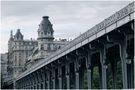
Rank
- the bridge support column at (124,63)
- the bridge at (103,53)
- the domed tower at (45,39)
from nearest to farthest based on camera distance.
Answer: the bridge at (103,53), the bridge support column at (124,63), the domed tower at (45,39)

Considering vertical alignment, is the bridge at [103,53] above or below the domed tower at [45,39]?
below

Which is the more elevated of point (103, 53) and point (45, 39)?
point (45, 39)

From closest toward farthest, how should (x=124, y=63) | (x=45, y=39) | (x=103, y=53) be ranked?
(x=124, y=63), (x=103, y=53), (x=45, y=39)

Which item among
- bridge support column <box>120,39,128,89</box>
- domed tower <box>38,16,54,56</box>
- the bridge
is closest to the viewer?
the bridge

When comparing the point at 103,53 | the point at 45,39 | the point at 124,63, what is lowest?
the point at 124,63

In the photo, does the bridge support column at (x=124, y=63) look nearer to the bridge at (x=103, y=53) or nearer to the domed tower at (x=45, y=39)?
Result: the bridge at (x=103, y=53)

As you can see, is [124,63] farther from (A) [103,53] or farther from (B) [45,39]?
(B) [45,39]

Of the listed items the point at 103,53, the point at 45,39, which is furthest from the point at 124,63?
the point at 45,39

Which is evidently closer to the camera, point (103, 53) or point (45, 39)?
point (103, 53)

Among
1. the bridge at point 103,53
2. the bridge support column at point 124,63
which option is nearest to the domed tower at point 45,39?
the bridge at point 103,53

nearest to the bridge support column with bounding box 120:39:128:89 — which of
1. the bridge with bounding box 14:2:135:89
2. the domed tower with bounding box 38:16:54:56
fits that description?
the bridge with bounding box 14:2:135:89

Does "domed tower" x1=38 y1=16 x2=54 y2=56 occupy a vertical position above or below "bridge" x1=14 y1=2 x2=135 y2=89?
above

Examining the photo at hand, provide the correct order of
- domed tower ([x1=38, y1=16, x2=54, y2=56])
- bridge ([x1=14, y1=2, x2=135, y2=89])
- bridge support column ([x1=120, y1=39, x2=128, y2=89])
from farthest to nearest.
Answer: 1. domed tower ([x1=38, y1=16, x2=54, y2=56])
2. bridge support column ([x1=120, y1=39, x2=128, y2=89])
3. bridge ([x1=14, y1=2, x2=135, y2=89])

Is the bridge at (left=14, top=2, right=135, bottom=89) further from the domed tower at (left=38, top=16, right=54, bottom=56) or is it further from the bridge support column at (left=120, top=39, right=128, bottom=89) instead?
the domed tower at (left=38, top=16, right=54, bottom=56)
